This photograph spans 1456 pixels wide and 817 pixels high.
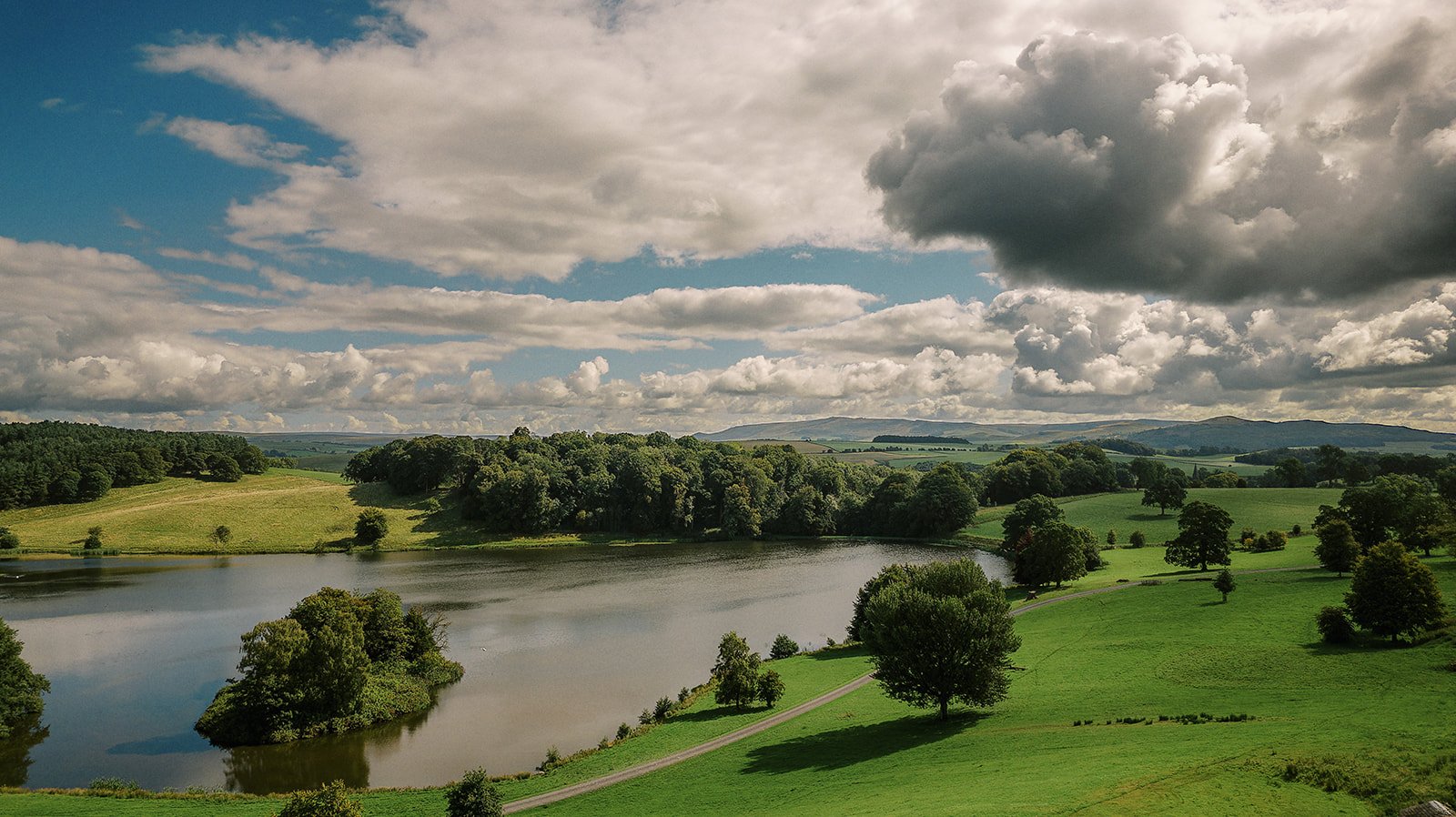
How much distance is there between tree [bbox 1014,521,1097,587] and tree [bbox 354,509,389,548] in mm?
97496

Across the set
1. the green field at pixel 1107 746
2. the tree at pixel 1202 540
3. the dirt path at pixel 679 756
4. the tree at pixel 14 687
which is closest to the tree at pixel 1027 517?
the tree at pixel 1202 540

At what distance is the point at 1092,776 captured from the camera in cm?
2295

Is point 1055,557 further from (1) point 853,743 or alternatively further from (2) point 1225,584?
(1) point 853,743

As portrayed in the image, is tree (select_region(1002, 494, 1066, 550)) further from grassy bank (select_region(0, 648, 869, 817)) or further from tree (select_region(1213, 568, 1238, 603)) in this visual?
grassy bank (select_region(0, 648, 869, 817))

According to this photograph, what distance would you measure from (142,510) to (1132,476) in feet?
626

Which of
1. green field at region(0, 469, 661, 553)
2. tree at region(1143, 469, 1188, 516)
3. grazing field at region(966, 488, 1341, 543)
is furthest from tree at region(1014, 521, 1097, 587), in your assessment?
green field at region(0, 469, 661, 553)

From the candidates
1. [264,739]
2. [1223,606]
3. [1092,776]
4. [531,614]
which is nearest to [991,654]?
[1092,776]

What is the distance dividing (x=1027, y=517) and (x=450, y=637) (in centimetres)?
7553

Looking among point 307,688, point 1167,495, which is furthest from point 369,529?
point 1167,495

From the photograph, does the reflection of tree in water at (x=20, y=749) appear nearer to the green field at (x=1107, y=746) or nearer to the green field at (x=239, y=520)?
the green field at (x=1107, y=746)

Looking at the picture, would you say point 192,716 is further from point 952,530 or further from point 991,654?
point 952,530

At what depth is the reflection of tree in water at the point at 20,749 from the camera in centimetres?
3406

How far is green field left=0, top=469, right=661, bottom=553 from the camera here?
350 ft

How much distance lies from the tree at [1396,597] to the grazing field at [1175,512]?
58447 millimetres
